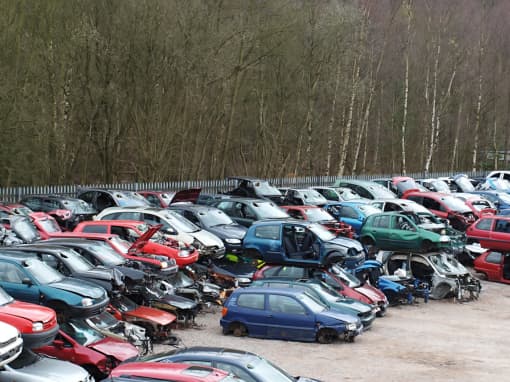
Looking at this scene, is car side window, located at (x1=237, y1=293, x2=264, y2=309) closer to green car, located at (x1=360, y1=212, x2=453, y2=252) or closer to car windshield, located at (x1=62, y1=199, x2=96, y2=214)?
green car, located at (x1=360, y1=212, x2=453, y2=252)

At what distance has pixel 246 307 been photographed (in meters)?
18.2

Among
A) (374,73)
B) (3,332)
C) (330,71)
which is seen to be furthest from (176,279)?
(374,73)

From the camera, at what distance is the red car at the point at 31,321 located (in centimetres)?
1274

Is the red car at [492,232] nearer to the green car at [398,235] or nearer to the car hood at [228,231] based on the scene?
the green car at [398,235]

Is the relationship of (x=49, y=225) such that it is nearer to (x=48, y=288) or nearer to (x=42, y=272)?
(x=42, y=272)

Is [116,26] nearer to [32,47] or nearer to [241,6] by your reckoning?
[32,47]

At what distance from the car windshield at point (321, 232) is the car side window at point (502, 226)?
6.66 metres

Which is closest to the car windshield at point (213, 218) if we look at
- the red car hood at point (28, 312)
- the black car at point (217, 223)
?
the black car at point (217, 223)

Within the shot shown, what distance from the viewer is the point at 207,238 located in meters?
22.7

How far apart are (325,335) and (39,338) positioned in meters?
7.02

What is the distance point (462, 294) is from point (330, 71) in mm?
27225

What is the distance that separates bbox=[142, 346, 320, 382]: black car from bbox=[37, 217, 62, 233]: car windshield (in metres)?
12.5

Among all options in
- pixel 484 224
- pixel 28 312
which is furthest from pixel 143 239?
pixel 484 224

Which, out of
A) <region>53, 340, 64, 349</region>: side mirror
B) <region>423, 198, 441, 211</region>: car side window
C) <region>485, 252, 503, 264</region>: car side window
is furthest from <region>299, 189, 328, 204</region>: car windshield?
<region>53, 340, 64, 349</region>: side mirror
